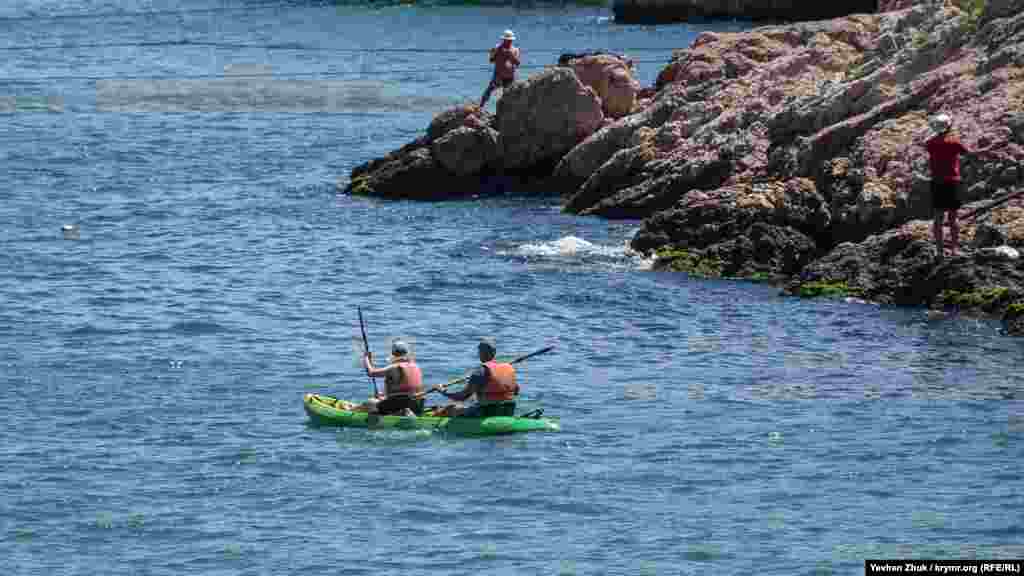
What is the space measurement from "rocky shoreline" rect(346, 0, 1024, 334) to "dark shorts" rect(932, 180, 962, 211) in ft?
3.36

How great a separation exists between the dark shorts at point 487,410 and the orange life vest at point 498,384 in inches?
2.9

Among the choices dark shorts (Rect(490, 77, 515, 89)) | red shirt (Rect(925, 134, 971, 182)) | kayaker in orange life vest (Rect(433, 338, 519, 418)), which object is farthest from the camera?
dark shorts (Rect(490, 77, 515, 89))

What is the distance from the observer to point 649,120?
139 ft

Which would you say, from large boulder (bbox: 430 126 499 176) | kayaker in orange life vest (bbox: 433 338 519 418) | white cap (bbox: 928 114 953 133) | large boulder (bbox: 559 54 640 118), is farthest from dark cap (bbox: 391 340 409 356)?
large boulder (bbox: 559 54 640 118)

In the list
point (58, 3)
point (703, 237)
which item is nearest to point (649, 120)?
point (703, 237)

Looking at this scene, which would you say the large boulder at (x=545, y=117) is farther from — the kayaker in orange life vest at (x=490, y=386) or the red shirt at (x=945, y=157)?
the kayaker in orange life vest at (x=490, y=386)

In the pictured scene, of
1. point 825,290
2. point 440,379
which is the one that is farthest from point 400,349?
point 825,290

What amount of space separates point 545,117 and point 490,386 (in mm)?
20180

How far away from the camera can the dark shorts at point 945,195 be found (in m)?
30.1

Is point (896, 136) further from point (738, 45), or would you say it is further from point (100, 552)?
point (100, 552)

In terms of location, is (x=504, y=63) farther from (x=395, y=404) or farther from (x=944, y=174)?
(x=395, y=404)

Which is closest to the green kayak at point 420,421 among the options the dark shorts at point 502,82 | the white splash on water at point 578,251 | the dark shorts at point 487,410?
the dark shorts at point 487,410

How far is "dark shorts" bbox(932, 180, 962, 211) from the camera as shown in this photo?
3008 cm

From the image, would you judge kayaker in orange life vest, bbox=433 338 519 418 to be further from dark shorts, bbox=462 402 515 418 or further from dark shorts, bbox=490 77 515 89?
dark shorts, bbox=490 77 515 89
